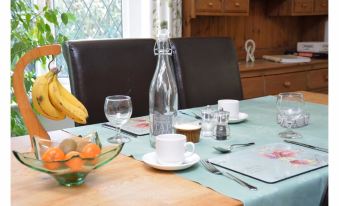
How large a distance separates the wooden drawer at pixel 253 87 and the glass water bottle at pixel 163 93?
1.82 m

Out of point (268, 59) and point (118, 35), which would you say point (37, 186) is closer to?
point (118, 35)

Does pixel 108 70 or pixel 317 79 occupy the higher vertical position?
pixel 108 70

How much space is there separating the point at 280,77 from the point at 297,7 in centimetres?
75

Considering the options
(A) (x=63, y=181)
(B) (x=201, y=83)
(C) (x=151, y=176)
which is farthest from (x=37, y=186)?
(B) (x=201, y=83)

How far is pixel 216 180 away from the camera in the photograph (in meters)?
1.04

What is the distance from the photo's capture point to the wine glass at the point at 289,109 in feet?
4.78

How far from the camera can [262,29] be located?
162 inches

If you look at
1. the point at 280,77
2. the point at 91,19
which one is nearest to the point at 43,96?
the point at 91,19

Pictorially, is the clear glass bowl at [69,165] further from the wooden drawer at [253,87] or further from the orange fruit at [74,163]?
the wooden drawer at [253,87]

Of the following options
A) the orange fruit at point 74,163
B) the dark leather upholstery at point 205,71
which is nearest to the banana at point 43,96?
the orange fruit at point 74,163

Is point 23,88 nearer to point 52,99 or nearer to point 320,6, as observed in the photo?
point 52,99

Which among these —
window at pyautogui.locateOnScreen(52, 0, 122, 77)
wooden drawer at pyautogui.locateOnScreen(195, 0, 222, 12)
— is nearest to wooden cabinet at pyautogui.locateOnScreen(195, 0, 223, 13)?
wooden drawer at pyautogui.locateOnScreen(195, 0, 222, 12)

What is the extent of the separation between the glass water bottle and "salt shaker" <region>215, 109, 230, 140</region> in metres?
0.14

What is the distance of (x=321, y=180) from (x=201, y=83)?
1.17 metres
